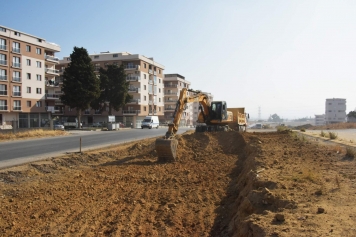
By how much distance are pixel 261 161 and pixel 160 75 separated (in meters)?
78.3

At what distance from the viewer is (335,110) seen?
320ft

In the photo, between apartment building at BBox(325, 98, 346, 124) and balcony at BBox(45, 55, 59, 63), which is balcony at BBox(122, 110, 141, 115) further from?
apartment building at BBox(325, 98, 346, 124)

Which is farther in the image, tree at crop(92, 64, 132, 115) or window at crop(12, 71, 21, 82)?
tree at crop(92, 64, 132, 115)

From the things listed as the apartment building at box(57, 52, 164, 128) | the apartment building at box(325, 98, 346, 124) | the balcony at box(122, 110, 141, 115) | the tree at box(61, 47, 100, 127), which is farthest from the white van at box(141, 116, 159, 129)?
the apartment building at box(325, 98, 346, 124)

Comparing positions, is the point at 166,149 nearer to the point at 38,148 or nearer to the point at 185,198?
the point at 185,198

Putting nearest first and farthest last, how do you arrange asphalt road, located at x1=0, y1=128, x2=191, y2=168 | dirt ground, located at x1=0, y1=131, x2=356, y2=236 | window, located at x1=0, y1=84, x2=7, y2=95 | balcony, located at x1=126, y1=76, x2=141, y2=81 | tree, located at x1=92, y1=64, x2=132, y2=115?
1. dirt ground, located at x1=0, y1=131, x2=356, y2=236
2. asphalt road, located at x1=0, y1=128, x2=191, y2=168
3. window, located at x1=0, y1=84, x2=7, y2=95
4. tree, located at x1=92, y1=64, x2=132, y2=115
5. balcony, located at x1=126, y1=76, x2=141, y2=81

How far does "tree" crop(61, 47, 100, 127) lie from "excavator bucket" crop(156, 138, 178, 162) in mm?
41359

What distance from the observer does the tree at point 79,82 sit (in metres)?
53.1

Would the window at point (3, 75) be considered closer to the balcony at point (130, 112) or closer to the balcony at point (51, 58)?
the balcony at point (51, 58)

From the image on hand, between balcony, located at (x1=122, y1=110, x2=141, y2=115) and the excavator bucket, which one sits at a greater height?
balcony, located at (x1=122, y1=110, x2=141, y2=115)

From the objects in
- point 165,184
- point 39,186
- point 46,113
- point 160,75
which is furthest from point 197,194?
point 160,75

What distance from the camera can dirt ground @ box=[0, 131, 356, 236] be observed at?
5879 millimetres

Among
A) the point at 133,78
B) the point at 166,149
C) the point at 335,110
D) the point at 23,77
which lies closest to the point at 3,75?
the point at 23,77

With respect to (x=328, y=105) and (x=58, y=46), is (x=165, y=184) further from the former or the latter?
(x=328, y=105)
